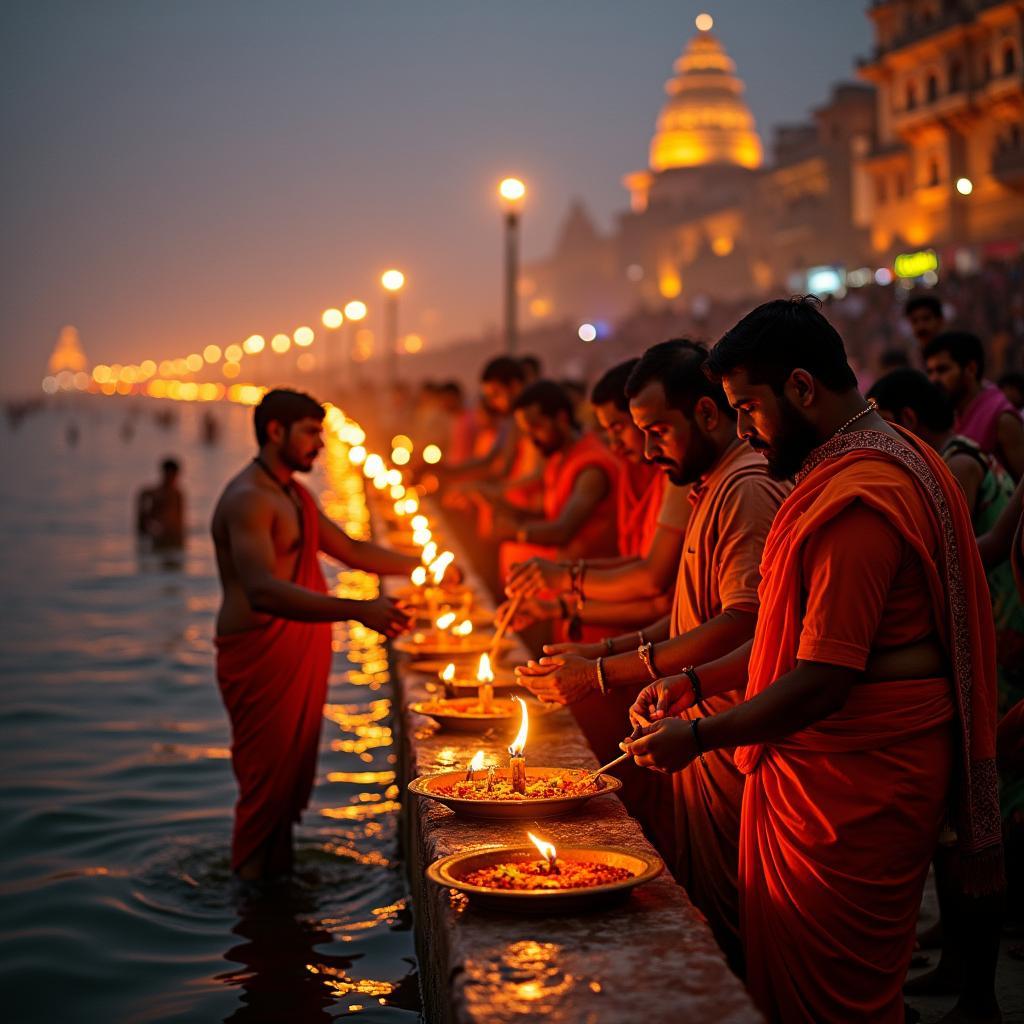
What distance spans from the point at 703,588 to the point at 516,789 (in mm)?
826

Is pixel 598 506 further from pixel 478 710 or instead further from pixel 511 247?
pixel 511 247

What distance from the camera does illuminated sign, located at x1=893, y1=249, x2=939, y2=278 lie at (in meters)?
48.2

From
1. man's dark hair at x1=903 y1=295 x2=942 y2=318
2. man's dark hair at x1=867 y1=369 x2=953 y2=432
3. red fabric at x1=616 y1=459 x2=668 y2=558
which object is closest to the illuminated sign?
man's dark hair at x1=903 y1=295 x2=942 y2=318

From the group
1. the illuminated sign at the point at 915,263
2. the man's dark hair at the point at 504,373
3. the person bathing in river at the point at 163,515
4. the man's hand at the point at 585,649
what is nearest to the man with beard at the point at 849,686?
the man's hand at the point at 585,649

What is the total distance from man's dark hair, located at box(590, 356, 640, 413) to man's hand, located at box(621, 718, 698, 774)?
2514 mm

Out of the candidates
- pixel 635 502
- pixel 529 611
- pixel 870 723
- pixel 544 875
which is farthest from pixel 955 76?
pixel 544 875

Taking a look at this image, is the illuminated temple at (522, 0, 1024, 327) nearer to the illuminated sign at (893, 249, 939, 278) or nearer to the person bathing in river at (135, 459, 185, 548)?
the illuminated sign at (893, 249, 939, 278)

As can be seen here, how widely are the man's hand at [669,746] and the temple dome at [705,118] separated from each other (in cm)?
11426

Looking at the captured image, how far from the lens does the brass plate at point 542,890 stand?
2.98 meters

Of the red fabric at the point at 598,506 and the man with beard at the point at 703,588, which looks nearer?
the man with beard at the point at 703,588

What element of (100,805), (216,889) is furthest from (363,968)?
(100,805)

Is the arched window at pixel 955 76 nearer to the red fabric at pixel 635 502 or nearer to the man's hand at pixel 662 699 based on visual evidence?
the red fabric at pixel 635 502

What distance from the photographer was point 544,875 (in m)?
3.12

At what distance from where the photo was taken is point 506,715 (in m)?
4.57
